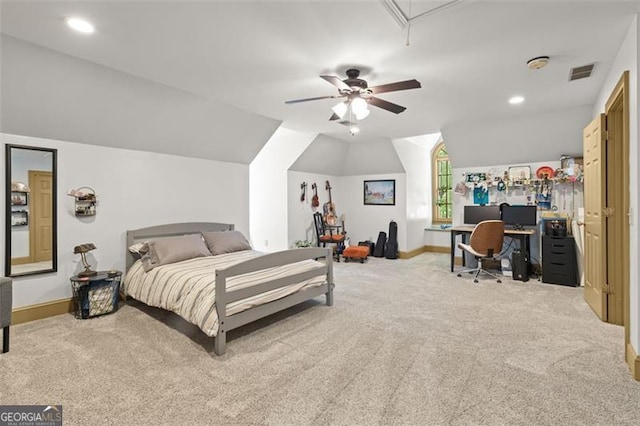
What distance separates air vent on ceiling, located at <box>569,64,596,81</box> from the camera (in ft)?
10.4

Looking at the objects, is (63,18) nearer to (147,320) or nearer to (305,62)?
(305,62)

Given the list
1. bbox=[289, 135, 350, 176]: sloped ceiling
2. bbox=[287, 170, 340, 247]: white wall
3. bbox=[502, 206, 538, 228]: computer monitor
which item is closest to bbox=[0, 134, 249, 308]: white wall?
bbox=[287, 170, 340, 247]: white wall

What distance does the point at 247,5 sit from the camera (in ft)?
6.98

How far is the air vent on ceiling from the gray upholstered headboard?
15.8 ft

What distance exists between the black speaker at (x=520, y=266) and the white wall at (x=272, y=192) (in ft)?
13.2

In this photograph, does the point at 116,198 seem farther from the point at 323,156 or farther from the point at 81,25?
the point at 323,156

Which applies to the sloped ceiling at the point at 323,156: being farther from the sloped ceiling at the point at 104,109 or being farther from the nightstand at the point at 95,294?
the nightstand at the point at 95,294

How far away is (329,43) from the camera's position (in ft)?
8.60

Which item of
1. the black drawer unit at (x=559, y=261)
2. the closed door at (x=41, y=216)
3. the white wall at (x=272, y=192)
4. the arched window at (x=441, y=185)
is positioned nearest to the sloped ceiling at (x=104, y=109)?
the closed door at (x=41, y=216)

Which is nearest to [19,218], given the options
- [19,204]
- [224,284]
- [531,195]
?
[19,204]

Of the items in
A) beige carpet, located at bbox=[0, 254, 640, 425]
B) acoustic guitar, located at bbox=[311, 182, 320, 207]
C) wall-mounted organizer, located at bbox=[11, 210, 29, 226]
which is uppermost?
acoustic guitar, located at bbox=[311, 182, 320, 207]

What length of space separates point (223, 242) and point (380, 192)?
412 cm

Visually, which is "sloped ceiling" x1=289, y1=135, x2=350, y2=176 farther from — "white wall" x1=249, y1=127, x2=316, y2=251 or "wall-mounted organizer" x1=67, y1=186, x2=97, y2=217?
"wall-mounted organizer" x1=67, y1=186, x2=97, y2=217

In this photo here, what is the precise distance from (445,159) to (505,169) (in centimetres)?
219
